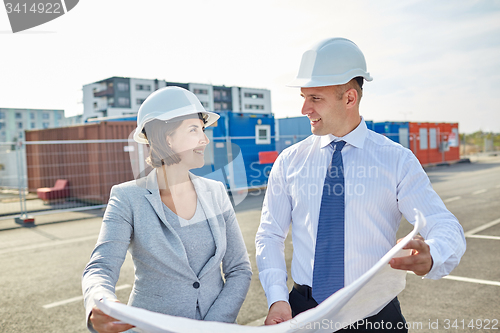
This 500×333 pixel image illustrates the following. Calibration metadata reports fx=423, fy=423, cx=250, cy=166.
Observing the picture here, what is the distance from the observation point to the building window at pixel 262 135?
52.9ft

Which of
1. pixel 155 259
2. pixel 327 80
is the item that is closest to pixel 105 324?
pixel 155 259

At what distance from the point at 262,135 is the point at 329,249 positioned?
14.4 meters

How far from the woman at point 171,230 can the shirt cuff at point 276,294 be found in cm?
15

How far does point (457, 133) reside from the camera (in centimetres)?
2912

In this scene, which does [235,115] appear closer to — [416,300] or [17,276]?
[17,276]

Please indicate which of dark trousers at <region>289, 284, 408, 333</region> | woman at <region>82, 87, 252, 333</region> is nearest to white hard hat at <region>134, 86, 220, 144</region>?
woman at <region>82, 87, 252, 333</region>

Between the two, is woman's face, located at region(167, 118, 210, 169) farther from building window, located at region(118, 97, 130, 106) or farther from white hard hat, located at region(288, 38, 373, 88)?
building window, located at region(118, 97, 130, 106)

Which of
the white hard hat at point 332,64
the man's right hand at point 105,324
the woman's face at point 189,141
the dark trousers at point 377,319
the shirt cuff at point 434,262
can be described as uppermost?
the white hard hat at point 332,64

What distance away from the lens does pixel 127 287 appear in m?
4.95

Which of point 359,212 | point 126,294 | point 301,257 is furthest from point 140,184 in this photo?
point 126,294

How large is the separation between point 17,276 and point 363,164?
539 centimetres

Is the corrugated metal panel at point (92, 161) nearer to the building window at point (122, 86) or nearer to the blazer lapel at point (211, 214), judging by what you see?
the blazer lapel at point (211, 214)

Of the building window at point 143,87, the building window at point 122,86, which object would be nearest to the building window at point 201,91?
the building window at point 143,87

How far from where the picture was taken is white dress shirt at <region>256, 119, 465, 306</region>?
71.2 inches
